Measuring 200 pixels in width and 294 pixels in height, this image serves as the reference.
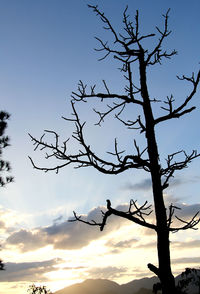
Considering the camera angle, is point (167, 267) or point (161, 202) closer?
point (167, 267)

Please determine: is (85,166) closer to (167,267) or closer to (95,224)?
(95,224)

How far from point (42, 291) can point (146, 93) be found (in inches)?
1192

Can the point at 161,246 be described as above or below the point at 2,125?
below

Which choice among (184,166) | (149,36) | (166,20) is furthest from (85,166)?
(166,20)

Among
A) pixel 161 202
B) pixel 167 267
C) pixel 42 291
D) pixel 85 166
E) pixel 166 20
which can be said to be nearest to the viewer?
pixel 167 267

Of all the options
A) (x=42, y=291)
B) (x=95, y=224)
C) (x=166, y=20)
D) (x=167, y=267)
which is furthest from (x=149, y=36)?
(x=42, y=291)

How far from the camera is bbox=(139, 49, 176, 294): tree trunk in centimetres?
387

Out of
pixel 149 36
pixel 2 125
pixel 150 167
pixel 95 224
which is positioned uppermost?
pixel 2 125

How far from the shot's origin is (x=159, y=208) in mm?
4184

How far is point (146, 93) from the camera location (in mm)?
4914

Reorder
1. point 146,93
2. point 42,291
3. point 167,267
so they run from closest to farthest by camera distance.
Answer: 1. point 167,267
2. point 146,93
3. point 42,291

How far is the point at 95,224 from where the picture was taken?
4.29m

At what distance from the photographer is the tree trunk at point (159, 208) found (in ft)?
12.7

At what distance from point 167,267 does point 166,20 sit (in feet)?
14.1
